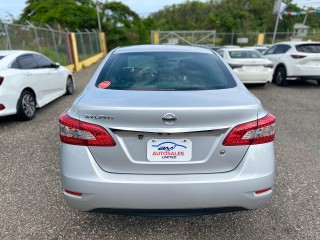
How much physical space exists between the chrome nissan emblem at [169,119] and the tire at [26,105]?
427 centimetres

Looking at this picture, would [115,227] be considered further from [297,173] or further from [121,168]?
[297,173]

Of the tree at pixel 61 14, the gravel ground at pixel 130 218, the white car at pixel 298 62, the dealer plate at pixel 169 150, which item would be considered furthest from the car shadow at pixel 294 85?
the tree at pixel 61 14

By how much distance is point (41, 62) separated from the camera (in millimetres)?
6277

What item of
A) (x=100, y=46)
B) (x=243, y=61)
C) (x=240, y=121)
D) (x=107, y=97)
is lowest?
(x=100, y=46)

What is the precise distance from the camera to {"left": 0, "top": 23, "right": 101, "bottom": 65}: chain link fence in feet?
28.5

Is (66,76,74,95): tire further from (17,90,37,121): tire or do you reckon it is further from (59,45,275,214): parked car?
(59,45,275,214): parked car

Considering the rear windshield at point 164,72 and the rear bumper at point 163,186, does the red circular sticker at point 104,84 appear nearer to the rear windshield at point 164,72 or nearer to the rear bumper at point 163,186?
the rear windshield at point 164,72

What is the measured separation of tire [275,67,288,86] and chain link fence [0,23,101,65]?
952 centimetres

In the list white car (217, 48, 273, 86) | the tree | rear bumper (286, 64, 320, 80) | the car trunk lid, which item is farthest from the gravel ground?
the tree

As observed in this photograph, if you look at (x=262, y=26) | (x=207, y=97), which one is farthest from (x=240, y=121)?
(x=262, y=26)

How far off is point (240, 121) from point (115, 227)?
1.47 meters

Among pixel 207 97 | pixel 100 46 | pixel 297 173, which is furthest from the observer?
pixel 100 46

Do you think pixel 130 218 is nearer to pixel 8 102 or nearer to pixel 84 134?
pixel 84 134

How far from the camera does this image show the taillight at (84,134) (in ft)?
5.77
